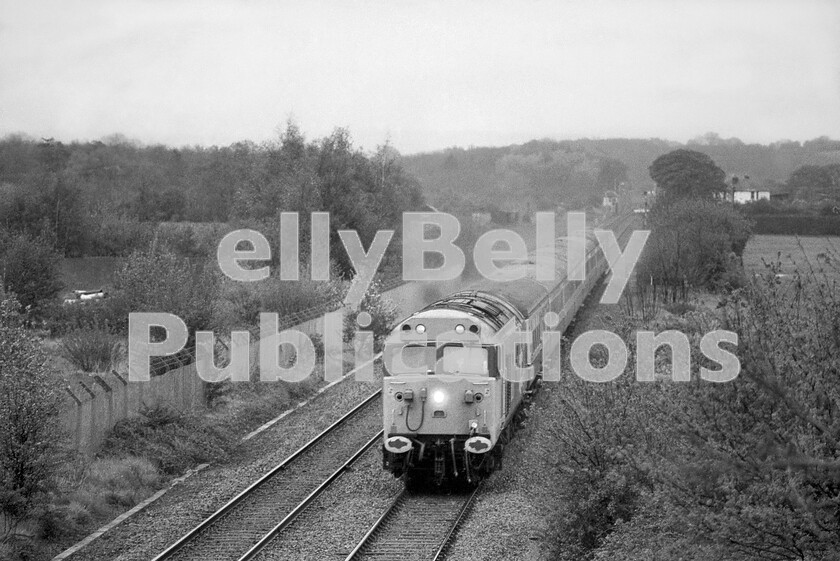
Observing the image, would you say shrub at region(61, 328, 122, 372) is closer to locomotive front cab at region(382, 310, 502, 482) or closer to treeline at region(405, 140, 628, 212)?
locomotive front cab at region(382, 310, 502, 482)

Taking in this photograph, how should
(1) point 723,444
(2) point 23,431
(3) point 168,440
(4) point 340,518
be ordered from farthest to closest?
1. (3) point 168,440
2. (4) point 340,518
3. (2) point 23,431
4. (1) point 723,444

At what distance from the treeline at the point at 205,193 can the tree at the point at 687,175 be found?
1971 centimetres

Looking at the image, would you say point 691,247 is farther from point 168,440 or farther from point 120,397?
point 120,397

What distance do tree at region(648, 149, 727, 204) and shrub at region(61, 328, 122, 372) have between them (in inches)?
1902

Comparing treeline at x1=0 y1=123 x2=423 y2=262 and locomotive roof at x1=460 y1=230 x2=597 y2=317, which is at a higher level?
treeline at x1=0 y1=123 x2=423 y2=262

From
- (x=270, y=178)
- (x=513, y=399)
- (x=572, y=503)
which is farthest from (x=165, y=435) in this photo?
(x=270, y=178)

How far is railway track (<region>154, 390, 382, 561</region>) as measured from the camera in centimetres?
1387

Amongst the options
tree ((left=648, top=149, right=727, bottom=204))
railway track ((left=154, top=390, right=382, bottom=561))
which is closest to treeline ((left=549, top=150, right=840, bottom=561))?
railway track ((left=154, top=390, right=382, bottom=561))

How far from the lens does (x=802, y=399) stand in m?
7.77

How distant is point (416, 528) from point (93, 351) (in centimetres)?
1258

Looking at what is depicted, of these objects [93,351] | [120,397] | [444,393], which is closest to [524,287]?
[444,393]

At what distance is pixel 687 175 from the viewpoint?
69.6 m

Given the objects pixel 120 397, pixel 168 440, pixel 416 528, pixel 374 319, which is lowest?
pixel 416 528

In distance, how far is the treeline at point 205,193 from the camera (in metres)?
48.6
